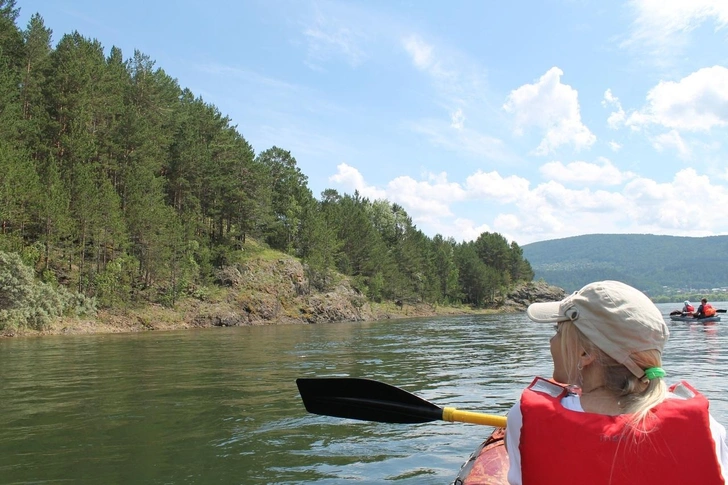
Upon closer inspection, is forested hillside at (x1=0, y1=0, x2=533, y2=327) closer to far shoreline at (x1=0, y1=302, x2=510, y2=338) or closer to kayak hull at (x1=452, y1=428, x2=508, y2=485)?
far shoreline at (x1=0, y1=302, x2=510, y2=338)

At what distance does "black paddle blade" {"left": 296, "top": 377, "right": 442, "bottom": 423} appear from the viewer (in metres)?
4.29

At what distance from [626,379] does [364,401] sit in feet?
8.13

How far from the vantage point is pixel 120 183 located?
43.0 m

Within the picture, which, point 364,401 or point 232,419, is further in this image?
point 232,419

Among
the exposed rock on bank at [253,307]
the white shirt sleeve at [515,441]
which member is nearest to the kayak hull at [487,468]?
the white shirt sleeve at [515,441]

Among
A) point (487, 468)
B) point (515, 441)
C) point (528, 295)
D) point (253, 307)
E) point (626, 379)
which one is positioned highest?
point (626, 379)

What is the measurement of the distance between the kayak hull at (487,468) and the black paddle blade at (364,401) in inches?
21.6

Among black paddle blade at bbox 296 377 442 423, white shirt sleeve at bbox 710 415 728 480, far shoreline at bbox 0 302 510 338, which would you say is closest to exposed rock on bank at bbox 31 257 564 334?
far shoreline at bbox 0 302 510 338

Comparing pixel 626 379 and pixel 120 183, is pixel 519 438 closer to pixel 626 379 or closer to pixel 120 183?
pixel 626 379

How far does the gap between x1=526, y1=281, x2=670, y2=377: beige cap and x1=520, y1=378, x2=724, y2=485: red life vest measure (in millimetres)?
246

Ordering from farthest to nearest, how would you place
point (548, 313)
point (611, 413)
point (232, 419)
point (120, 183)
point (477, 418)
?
1. point (120, 183)
2. point (232, 419)
3. point (477, 418)
4. point (548, 313)
5. point (611, 413)

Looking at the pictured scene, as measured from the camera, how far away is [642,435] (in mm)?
2168

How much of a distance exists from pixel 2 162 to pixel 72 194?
21.0ft

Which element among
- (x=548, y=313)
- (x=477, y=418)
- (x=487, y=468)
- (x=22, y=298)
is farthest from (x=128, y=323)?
(x=548, y=313)
